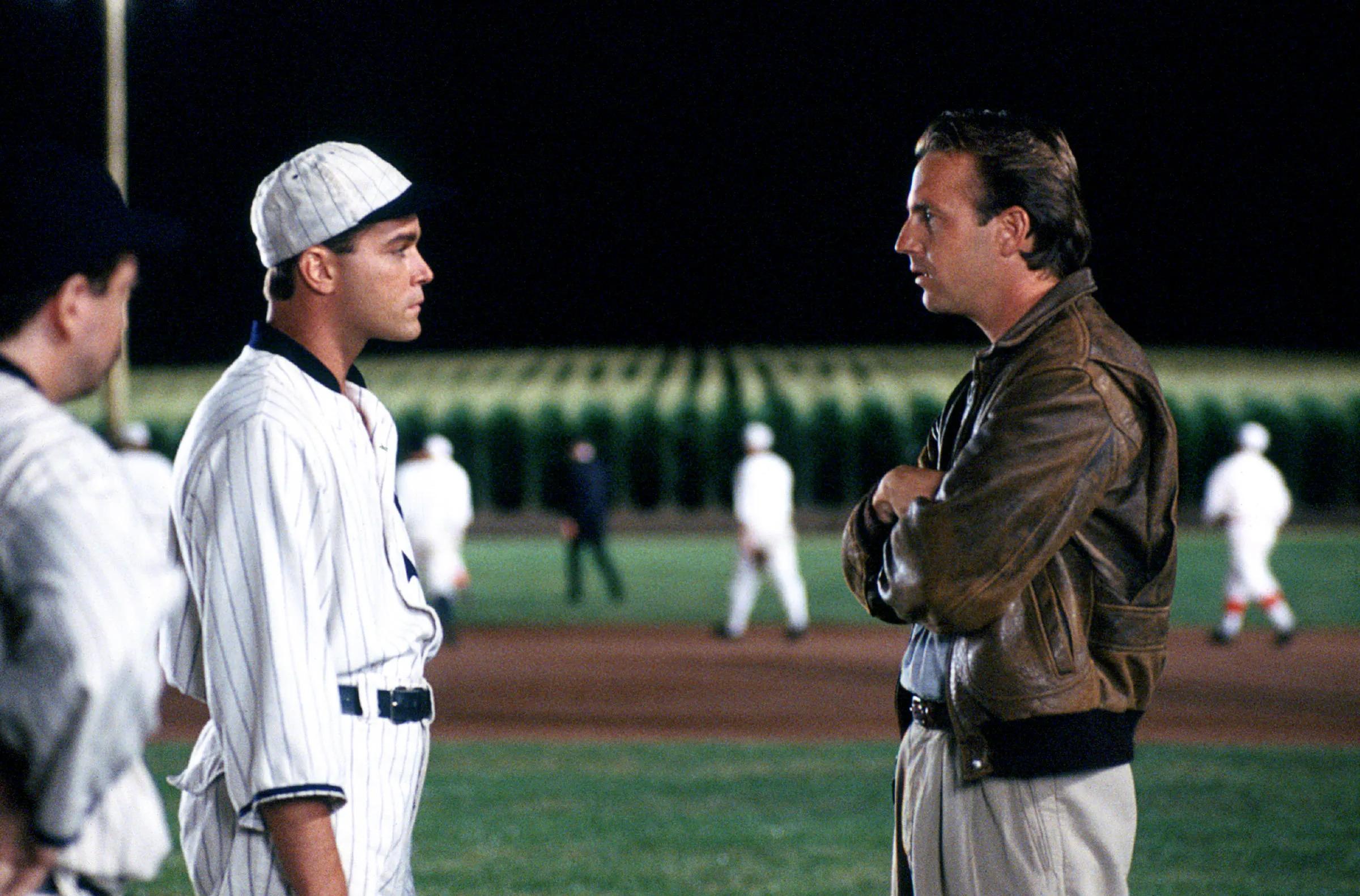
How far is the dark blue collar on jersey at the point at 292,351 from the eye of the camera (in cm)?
279

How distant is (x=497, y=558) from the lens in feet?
96.8

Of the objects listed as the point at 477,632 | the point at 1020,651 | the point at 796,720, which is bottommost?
the point at 477,632

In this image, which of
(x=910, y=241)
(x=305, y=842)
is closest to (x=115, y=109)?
(x=910, y=241)

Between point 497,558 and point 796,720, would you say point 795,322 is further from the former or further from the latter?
point 796,720

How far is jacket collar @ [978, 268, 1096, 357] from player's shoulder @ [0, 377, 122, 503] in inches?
63.8

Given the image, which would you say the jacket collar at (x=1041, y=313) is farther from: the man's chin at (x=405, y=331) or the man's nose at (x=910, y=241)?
the man's chin at (x=405, y=331)

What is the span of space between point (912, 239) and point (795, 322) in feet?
171

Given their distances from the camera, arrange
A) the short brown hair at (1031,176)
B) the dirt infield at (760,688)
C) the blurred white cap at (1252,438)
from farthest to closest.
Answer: the blurred white cap at (1252,438)
the dirt infield at (760,688)
the short brown hair at (1031,176)

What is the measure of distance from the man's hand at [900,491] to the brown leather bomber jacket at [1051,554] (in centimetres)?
8

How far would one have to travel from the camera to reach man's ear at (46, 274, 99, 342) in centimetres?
198

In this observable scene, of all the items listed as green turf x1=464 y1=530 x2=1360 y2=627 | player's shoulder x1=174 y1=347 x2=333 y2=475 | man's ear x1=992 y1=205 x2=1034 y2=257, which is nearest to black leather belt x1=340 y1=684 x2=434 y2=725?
player's shoulder x1=174 y1=347 x2=333 y2=475

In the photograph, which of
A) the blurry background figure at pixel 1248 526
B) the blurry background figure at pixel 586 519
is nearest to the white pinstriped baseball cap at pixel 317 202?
the blurry background figure at pixel 1248 526

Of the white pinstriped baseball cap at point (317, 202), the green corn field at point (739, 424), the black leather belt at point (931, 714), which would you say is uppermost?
the white pinstriped baseball cap at point (317, 202)

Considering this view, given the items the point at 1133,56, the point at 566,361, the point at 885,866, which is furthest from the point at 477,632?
the point at 1133,56
